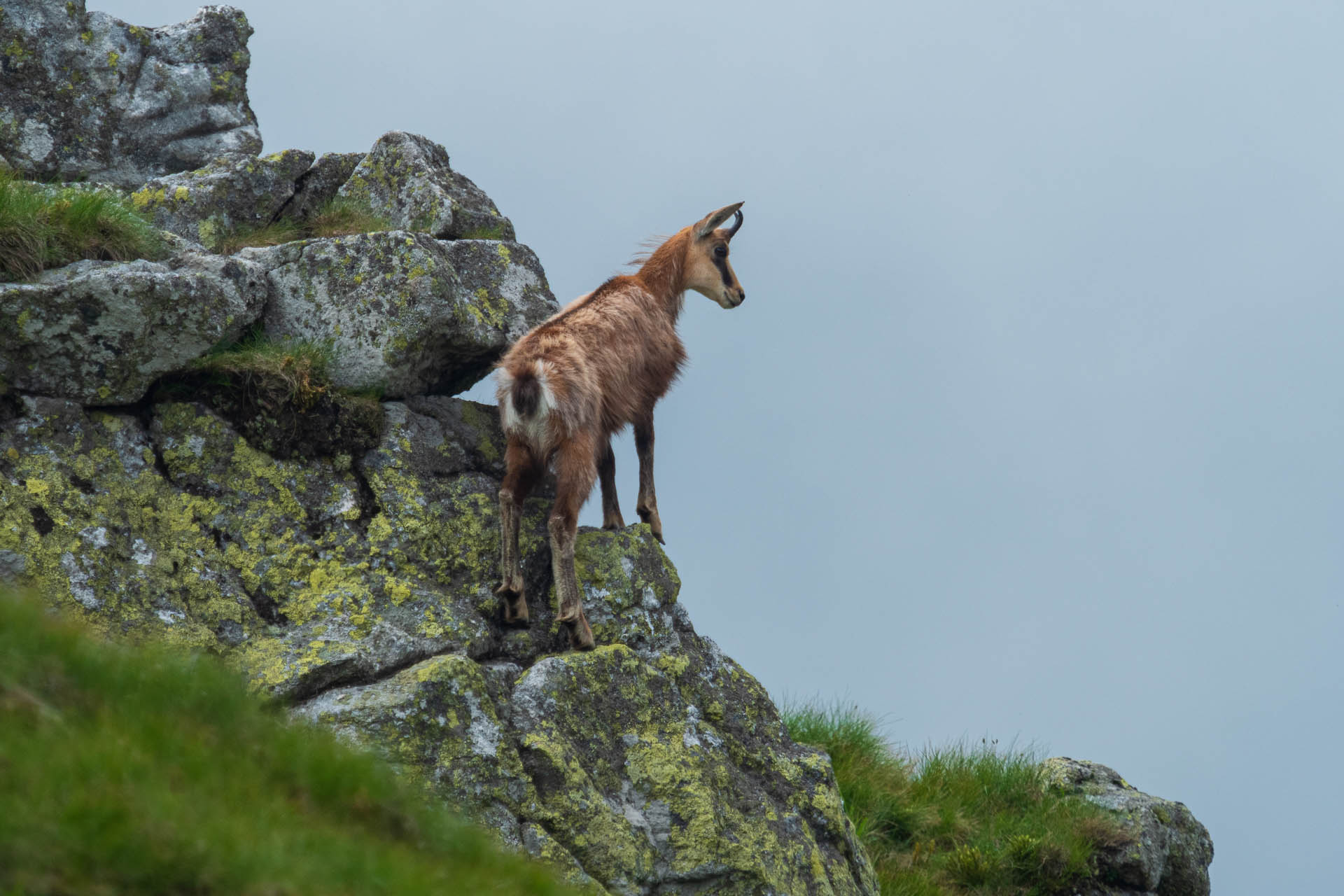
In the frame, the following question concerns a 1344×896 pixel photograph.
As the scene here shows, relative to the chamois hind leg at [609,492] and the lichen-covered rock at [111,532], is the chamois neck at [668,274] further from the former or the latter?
the lichen-covered rock at [111,532]

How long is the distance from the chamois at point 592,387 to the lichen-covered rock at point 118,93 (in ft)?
15.9

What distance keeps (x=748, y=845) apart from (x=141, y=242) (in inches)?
254

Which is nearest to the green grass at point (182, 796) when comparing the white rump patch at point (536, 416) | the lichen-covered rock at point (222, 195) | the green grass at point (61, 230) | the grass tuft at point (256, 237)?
the white rump patch at point (536, 416)

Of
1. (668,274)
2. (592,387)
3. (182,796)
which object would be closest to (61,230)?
(592,387)

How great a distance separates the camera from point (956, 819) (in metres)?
12.4

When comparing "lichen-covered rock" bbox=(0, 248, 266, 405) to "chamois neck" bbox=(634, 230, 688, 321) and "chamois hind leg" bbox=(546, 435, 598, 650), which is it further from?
"chamois neck" bbox=(634, 230, 688, 321)

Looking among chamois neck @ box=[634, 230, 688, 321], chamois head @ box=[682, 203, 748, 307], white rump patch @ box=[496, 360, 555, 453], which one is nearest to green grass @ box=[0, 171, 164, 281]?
white rump patch @ box=[496, 360, 555, 453]

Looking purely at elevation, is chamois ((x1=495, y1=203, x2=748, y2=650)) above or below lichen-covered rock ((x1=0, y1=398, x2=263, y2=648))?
above

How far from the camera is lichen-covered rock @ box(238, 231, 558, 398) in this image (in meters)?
9.11

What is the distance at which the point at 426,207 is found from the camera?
35.5 feet

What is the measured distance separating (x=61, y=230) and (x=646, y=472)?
201 inches

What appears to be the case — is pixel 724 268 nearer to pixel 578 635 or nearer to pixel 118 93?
pixel 578 635

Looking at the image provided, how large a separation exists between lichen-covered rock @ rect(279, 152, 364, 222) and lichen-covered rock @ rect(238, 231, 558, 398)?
1605 mm

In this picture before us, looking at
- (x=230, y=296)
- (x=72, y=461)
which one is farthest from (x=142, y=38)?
(x=72, y=461)
